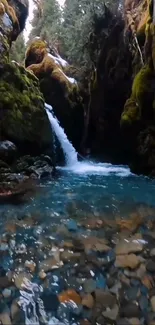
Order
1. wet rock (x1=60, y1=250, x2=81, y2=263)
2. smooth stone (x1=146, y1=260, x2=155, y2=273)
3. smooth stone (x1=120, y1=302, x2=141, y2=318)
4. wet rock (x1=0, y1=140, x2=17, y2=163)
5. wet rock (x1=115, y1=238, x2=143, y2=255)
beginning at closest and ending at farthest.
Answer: smooth stone (x1=120, y1=302, x2=141, y2=318) → smooth stone (x1=146, y1=260, x2=155, y2=273) → wet rock (x1=60, y1=250, x2=81, y2=263) → wet rock (x1=115, y1=238, x2=143, y2=255) → wet rock (x1=0, y1=140, x2=17, y2=163)

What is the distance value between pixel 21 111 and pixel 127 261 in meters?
8.39

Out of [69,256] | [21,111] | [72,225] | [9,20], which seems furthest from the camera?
[9,20]

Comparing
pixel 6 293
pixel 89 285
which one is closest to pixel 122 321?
pixel 89 285

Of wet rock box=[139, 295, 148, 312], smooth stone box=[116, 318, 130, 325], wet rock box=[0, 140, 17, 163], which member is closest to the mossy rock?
wet rock box=[0, 140, 17, 163]

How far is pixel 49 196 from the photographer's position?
680 cm

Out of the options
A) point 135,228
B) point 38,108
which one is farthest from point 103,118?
point 135,228

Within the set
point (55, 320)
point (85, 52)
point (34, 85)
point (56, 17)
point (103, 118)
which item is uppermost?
point (56, 17)

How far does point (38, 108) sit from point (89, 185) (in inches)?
177

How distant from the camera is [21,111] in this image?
10.9 meters

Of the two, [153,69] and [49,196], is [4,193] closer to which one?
[49,196]

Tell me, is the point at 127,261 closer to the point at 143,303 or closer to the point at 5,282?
the point at 143,303

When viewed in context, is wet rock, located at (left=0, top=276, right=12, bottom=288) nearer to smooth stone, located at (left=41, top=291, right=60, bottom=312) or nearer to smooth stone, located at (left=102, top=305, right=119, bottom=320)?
smooth stone, located at (left=41, top=291, right=60, bottom=312)

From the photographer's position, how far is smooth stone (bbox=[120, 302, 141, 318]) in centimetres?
263

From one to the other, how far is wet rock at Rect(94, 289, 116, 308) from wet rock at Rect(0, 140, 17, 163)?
6.77m
